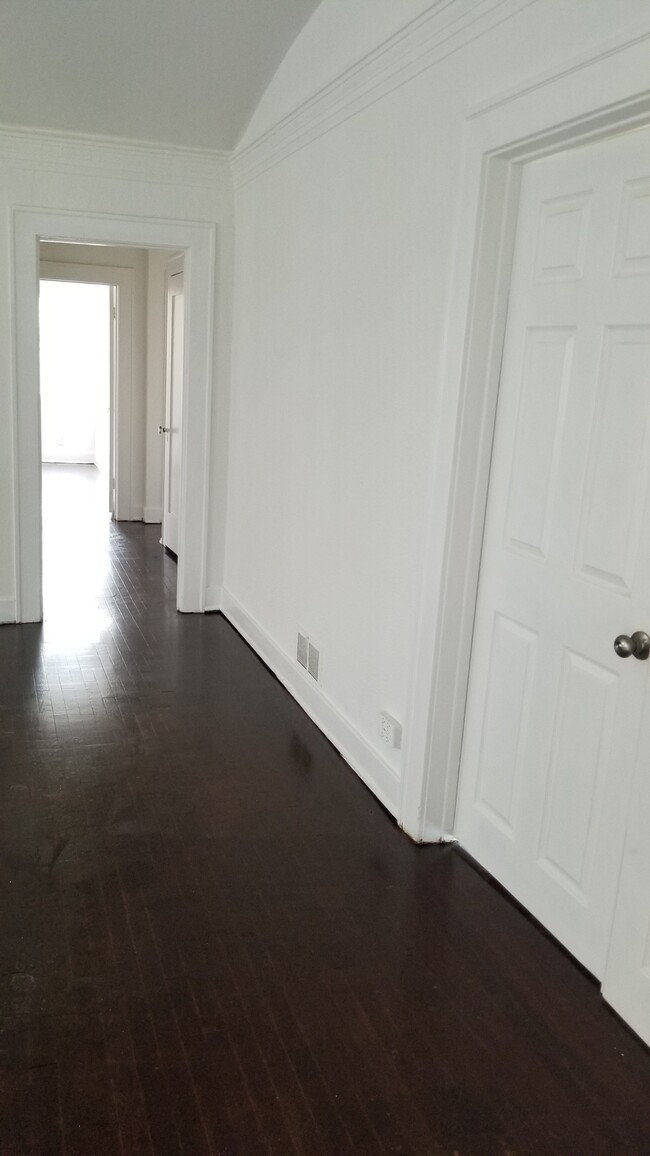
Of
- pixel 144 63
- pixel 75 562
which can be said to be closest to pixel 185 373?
pixel 144 63

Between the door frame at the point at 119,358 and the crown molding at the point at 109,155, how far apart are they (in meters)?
2.80

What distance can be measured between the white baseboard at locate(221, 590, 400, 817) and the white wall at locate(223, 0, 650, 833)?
0.01 metres

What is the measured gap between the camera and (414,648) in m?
3.11

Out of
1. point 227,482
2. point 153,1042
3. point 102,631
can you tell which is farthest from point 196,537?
point 153,1042

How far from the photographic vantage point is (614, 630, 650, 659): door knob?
2229 mm

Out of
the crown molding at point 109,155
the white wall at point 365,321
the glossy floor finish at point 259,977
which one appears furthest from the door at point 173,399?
the glossy floor finish at point 259,977

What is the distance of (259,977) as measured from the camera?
7.91ft

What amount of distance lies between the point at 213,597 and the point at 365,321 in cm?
268

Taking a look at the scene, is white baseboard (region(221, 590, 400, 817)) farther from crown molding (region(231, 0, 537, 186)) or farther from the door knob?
crown molding (region(231, 0, 537, 186))

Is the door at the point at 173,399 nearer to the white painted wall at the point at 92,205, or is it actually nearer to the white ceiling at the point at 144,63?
the white painted wall at the point at 92,205

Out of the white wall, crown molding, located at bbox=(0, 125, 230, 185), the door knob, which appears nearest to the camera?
the door knob

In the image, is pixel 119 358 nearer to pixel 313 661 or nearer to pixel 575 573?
pixel 313 661

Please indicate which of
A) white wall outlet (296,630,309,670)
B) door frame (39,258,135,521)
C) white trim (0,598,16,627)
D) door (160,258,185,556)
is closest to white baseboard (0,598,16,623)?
white trim (0,598,16,627)

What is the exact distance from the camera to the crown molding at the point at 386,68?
2672mm
